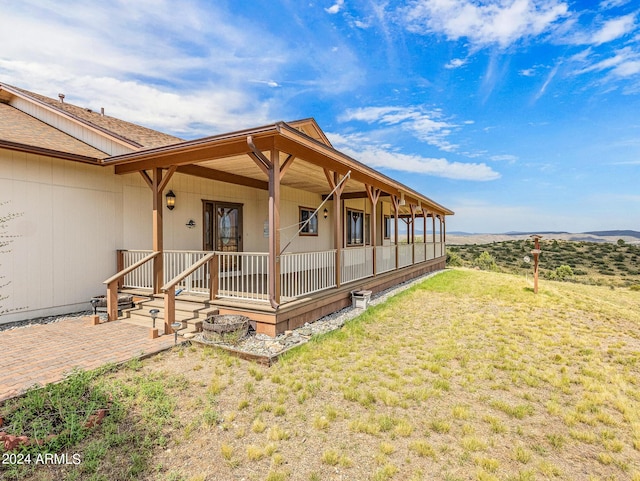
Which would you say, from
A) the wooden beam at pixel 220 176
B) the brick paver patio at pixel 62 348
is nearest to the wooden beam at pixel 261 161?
the wooden beam at pixel 220 176

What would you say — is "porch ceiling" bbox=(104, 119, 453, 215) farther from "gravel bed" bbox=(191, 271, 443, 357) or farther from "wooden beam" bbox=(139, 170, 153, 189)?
"gravel bed" bbox=(191, 271, 443, 357)

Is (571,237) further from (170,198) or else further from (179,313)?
(179,313)

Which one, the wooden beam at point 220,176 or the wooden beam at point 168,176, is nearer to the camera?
the wooden beam at point 168,176

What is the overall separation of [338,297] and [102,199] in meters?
5.70

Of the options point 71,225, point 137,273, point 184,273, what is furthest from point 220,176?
point 184,273

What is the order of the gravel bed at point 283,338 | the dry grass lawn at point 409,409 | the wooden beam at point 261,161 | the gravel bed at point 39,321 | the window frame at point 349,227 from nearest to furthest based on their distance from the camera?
the dry grass lawn at point 409,409, the gravel bed at point 283,338, the wooden beam at point 261,161, the gravel bed at point 39,321, the window frame at point 349,227

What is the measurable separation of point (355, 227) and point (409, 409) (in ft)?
37.3

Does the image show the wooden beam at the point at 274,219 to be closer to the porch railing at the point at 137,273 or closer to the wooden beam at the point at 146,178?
the wooden beam at the point at 146,178

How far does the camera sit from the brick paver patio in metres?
3.63

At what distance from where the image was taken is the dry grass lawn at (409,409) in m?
2.47

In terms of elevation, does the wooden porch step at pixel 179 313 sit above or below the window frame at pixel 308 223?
below

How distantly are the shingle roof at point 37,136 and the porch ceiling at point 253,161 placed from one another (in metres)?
0.77

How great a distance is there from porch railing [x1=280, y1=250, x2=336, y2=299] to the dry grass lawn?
1355mm

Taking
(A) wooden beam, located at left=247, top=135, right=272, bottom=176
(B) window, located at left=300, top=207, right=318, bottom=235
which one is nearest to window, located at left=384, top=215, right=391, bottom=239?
(B) window, located at left=300, top=207, right=318, bottom=235
